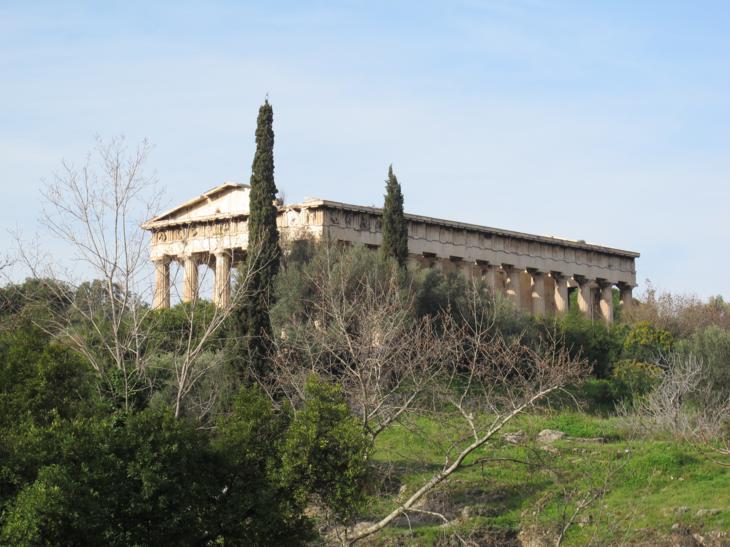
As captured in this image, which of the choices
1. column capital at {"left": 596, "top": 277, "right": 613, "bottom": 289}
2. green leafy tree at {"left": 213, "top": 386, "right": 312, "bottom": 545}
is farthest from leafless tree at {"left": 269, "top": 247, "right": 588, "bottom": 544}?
column capital at {"left": 596, "top": 277, "right": 613, "bottom": 289}

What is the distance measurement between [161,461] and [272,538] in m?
2.07

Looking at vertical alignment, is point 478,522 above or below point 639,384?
below

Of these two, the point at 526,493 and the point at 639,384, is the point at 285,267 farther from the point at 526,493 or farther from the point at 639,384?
the point at 526,493

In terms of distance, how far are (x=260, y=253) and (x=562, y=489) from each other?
11.4m

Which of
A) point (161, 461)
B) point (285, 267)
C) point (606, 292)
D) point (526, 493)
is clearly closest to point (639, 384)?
point (285, 267)

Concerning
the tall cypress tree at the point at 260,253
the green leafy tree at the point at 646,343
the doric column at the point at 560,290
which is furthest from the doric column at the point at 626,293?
the tall cypress tree at the point at 260,253

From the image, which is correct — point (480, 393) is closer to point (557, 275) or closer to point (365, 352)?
point (365, 352)

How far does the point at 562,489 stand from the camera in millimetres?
28922

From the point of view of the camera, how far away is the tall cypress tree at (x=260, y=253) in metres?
35.4

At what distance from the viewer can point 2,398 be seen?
2278 cm

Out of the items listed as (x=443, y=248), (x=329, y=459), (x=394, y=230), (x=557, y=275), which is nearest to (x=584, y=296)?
(x=557, y=275)

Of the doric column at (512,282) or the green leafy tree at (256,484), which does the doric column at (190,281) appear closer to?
the green leafy tree at (256,484)

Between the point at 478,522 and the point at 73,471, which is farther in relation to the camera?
the point at 478,522

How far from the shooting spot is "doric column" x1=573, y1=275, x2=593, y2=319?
196 ft
